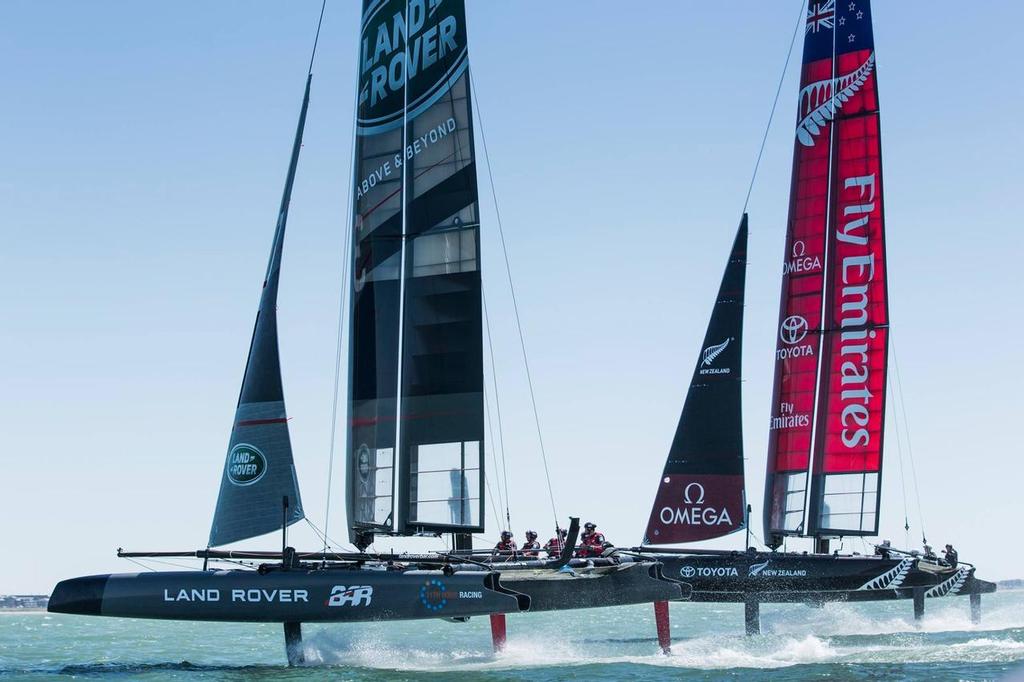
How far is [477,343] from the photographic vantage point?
Answer: 22.2 meters

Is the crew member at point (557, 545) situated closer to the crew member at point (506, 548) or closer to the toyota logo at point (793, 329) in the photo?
the crew member at point (506, 548)

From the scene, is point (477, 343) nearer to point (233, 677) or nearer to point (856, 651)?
point (233, 677)

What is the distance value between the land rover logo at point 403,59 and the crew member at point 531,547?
7008 millimetres

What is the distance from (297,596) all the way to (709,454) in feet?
33.5

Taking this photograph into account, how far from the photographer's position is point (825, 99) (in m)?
28.5

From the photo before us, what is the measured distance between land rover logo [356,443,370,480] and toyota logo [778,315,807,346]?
10.2 meters

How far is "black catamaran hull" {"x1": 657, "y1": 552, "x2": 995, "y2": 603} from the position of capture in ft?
81.0

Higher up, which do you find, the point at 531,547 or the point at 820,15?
the point at 820,15

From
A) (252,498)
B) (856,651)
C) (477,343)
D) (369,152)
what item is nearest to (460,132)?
(369,152)

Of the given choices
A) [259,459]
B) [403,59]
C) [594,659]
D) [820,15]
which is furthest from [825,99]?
[259,459]

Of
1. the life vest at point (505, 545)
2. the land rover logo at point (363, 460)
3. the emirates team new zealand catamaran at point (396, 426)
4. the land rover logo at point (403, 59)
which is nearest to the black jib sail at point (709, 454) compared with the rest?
the emirates team new zealand catamaran at point (396, 426)

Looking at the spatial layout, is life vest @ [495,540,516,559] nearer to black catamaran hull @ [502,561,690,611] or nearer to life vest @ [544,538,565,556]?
life vest @ [544,538,565,556]

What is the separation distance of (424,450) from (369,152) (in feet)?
16.0

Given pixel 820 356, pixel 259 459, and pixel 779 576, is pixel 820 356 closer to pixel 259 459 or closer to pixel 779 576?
pixel 779 576
